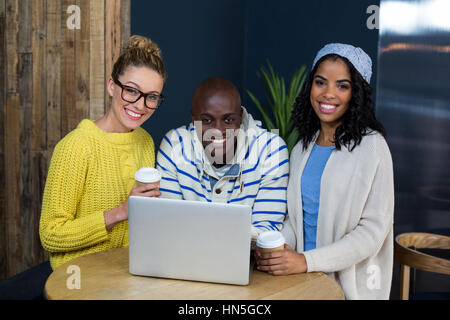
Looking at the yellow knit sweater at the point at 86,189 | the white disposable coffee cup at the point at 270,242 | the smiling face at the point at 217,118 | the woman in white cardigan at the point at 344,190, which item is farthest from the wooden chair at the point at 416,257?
the yellow knit sweater at the point at 86,189

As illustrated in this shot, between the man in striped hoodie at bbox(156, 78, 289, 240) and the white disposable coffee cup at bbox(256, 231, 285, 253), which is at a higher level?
the man in striped hoodie at bbox(156, 78, 289, 240)

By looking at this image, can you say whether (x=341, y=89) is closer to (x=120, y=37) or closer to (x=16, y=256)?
(x=120, y=37)

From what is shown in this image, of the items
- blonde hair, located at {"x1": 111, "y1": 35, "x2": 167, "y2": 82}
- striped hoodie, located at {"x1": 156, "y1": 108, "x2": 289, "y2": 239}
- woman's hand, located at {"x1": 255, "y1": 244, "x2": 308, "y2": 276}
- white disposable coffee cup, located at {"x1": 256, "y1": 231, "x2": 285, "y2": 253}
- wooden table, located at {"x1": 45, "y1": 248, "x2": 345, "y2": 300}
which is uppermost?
blonde hair, located at {"x1": 111, "y1": 35, "x2": 167, "y2": 82}

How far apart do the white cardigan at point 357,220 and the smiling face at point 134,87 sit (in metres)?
0.77

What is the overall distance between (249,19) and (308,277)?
3.71m

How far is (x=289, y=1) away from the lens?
14.8 ft

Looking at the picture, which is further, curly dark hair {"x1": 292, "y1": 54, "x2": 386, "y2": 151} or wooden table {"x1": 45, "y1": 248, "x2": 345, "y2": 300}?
curly dark hair {"x1": 292, "y1": 54, "x2": 386, "y2": 151}

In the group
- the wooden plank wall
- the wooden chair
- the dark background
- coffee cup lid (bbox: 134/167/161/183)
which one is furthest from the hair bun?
the wooden chair

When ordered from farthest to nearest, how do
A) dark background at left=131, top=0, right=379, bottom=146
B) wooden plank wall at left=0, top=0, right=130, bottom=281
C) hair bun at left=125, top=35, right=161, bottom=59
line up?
1. dark background at left=131, top=0, right=379, bottom=146
2. wooden plank wall at left=0, top=0, right=130, bottom=281
3. hair bun at left=125, top=35, right=161, bottom=59

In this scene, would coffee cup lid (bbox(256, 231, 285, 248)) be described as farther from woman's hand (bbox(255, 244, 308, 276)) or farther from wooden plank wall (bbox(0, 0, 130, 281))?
wooden plank wall (bbox(0, 0, 130, 281))

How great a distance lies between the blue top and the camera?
1.97m

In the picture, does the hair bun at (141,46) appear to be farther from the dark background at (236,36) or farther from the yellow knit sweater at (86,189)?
the dark background at (236,36)

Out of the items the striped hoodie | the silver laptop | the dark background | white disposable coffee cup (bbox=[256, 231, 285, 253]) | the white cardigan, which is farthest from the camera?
the dark background

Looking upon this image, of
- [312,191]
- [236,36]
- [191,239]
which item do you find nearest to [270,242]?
[191,239]
